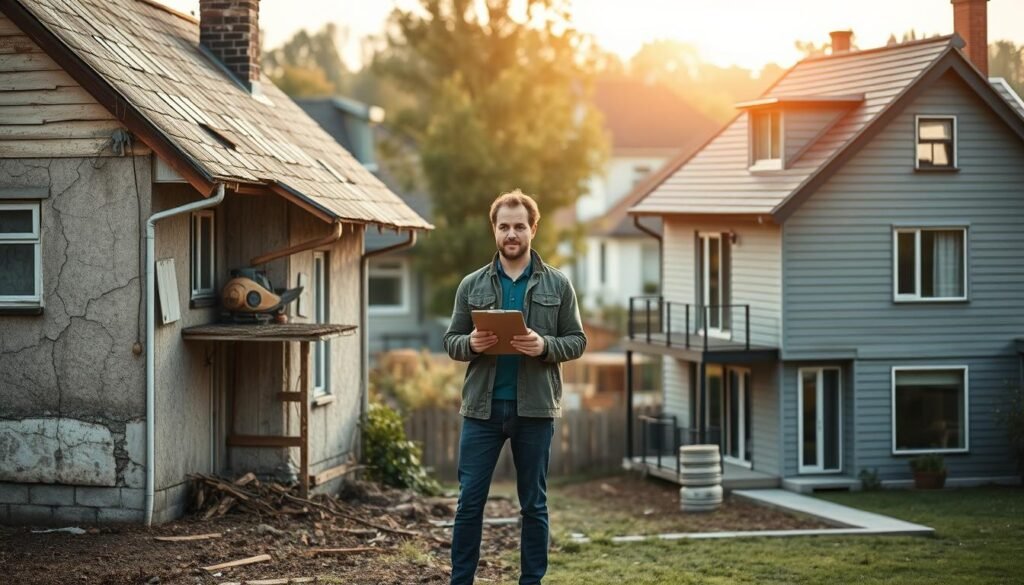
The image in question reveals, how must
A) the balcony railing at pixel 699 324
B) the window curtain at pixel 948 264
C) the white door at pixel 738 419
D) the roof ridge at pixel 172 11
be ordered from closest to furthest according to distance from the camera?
the roof ridge at pixel 172 11 → the window curtain at pixel 948 264 → the balcony railing at pixel 699 324 → the white door at pixel 738 419

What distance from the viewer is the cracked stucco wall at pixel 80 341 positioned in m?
13.5

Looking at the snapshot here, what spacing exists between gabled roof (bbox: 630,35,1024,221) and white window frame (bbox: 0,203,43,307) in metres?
12.6

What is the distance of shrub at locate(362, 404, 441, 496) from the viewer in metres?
19.4

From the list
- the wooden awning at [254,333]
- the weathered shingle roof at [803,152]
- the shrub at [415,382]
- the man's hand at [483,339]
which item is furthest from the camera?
the shrub at [415,382]

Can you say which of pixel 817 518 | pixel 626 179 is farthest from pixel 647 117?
pixel 817 518

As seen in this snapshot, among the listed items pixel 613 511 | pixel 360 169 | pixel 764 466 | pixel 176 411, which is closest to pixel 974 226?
pixel 764 466

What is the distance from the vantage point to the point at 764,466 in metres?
24.3

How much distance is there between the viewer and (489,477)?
9.44m

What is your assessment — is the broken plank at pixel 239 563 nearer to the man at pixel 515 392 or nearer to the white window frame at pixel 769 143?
the man at pixel 515 392

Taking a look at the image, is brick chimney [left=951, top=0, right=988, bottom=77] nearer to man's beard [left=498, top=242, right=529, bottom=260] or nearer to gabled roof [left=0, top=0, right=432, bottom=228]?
gabled roof [left=0, top=0, right=432, bottom=228]

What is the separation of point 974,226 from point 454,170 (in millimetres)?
15270

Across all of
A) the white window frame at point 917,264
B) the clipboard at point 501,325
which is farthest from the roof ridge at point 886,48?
the clipboard at point 501,325

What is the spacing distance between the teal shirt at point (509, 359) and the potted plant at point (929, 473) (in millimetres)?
15497

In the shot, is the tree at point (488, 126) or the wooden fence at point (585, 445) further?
the tree at point (488, 126)
